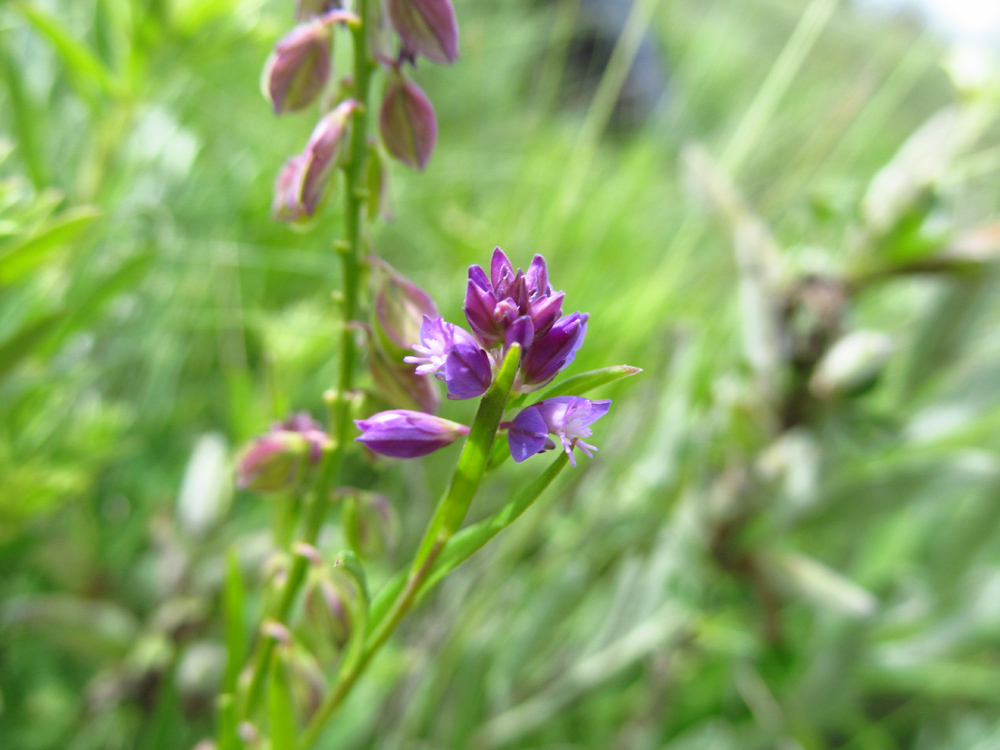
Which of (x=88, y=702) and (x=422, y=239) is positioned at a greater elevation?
(x=422, y=239)

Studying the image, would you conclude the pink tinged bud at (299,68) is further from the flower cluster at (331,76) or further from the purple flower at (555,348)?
the purple flower at (555,348)

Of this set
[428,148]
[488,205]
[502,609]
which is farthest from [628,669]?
[488,205]

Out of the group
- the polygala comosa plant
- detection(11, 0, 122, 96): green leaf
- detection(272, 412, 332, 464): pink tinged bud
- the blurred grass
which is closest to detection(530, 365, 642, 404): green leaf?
the polygala comosa plant

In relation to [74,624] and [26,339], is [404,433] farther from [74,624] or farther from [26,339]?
[74,624]

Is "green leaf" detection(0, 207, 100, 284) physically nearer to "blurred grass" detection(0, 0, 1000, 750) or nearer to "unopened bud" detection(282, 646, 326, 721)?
"blurred grass" detection(0, 0, 1000, 750)

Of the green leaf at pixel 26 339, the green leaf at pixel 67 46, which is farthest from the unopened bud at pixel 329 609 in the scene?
the green leaf at pixel 67 46

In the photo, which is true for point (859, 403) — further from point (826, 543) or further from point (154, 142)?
point (154, 142)

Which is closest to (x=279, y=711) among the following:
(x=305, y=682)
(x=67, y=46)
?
(x=305, y=682)
